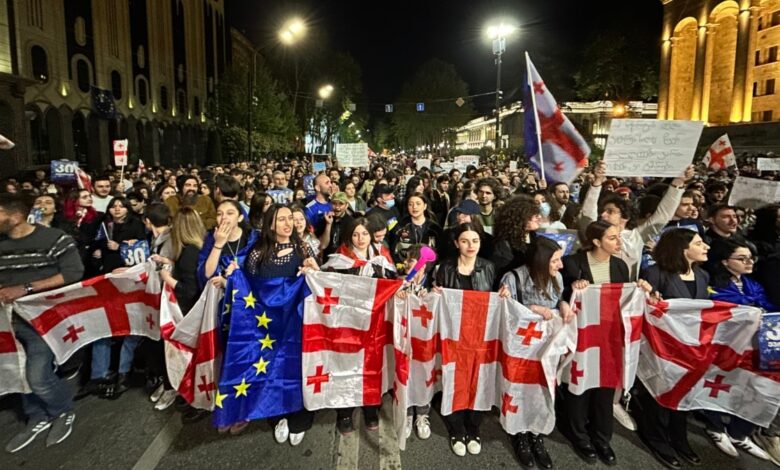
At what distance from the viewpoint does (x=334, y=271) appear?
14.1ft

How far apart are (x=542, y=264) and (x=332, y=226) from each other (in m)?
3.05

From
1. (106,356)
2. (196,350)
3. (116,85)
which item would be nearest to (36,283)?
(106,356)

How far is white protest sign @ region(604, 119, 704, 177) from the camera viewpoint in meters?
5.60

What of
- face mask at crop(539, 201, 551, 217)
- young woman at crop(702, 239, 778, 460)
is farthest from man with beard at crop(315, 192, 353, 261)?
young woman at crop(702, 239, 778, 460)

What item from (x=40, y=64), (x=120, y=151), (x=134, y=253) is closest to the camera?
(x=134, y=253)

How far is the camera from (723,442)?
388 centimetres

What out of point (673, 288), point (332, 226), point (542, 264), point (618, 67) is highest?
point (618, 67)

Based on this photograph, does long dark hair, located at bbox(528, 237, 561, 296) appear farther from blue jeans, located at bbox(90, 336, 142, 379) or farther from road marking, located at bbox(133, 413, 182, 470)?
blue jeans, located at bbox(90, 336, 142, 379)

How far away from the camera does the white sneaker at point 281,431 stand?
154 inches

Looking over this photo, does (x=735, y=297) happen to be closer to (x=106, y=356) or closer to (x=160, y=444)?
(x=160, y=444)

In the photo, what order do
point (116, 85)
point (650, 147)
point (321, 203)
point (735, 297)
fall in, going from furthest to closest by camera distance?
point (116, 85), point (321, 203), point (650, 147), point (735, 297)

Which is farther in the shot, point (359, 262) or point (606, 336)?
point (359, 262)

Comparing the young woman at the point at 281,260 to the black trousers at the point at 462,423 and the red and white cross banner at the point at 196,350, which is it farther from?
the black trousers at the point at 462,423

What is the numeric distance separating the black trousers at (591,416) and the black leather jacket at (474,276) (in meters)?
1.10
